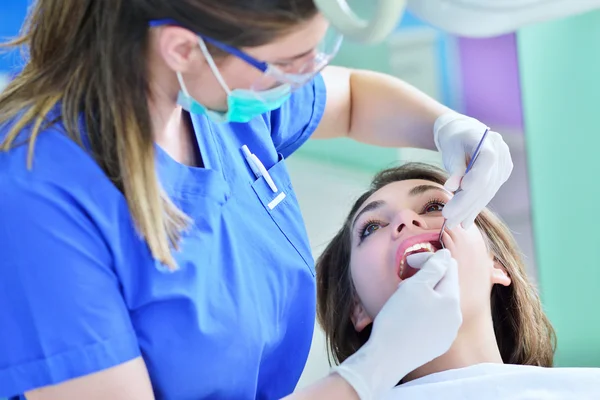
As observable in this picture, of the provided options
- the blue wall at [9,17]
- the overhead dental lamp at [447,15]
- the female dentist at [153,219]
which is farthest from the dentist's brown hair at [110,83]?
the blue wall at [9,17]

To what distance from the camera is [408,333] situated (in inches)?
54.2

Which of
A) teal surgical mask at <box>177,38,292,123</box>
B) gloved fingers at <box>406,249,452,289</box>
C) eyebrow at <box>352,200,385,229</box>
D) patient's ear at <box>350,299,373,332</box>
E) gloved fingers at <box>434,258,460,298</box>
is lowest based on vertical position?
patient's ear at <box>350,299,373,332</box>

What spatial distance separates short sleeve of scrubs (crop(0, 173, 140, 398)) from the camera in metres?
1.14

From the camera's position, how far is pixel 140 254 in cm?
127

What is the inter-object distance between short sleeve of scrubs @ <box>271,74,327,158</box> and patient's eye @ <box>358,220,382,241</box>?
0.24 metres

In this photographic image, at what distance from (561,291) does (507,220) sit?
292 mm

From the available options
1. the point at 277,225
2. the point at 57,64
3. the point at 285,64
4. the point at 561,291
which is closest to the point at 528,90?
the point at 561,291

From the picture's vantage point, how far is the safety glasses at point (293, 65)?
1179 mm

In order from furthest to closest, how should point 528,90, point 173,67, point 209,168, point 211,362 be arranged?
point 528,90 < point 209,168 < point 211,362 < point 173,67

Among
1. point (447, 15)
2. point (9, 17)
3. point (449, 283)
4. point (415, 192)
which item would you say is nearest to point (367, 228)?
point (415, 192)

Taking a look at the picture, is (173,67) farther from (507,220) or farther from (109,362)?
(507,220)

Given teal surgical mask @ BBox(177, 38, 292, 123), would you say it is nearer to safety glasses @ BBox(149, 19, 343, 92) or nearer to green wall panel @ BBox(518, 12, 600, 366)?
safety glasses @ BBox(149, 19, 343, 92)

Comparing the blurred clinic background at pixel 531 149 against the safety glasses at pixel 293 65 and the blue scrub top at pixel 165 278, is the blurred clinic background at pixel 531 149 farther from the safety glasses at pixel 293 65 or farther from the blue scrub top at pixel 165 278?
the safety glasses at pixel 293 65

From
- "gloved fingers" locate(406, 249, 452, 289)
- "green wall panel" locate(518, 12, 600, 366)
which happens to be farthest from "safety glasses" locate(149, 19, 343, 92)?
"green wall panel" locate(518, 12, 600, 366)
